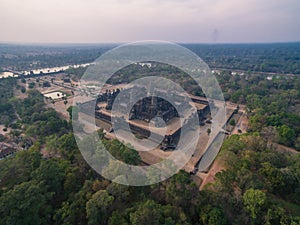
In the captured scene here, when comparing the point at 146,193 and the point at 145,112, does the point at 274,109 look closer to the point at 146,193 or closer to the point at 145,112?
the point at 145,112

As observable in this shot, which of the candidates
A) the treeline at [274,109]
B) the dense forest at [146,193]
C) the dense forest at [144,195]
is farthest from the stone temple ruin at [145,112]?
the treeline at [274,109]

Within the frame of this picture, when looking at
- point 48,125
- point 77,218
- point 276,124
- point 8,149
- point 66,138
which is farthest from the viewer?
point 276,124

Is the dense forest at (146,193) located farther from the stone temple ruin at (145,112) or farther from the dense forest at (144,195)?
the stone temple ruin at (145,112)

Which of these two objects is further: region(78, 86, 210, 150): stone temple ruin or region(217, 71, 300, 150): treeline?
region(78, 86, 210, 150): stone temple ruin

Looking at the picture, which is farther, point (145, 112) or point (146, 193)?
point (145, 112)

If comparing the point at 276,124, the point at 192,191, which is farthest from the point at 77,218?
the point at 276,124

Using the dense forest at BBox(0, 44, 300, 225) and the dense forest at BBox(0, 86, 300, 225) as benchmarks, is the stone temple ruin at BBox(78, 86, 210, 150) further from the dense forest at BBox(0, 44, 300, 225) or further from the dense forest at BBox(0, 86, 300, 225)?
the dense forest at BBox(0, 86, 300, 225)

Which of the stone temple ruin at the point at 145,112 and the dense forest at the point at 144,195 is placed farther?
the stone temple ruin at the point at 145,112

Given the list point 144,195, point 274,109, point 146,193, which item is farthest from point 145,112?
point 274,109

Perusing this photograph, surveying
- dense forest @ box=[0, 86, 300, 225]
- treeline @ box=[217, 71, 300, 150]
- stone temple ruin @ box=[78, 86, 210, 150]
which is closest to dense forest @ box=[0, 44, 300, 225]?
dense forest @ box=[0, 86, 300, 225]

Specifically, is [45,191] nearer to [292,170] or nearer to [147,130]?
[147,130]

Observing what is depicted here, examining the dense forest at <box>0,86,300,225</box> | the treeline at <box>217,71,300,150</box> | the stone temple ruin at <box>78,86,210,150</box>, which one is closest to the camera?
the dense forest at <box>0,86,300,225</box>
